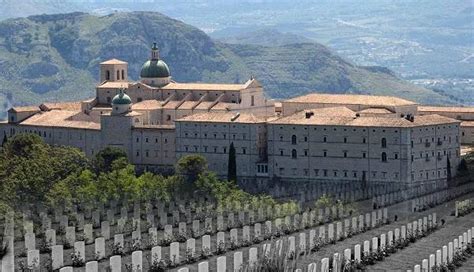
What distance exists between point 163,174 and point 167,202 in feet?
107

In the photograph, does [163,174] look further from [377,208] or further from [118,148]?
[377,208]

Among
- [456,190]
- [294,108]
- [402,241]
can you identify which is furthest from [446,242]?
[294,108]

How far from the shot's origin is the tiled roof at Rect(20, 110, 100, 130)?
129125mm

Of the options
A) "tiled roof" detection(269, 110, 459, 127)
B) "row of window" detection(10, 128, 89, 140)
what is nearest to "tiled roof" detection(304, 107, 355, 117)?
"tiled roof" detection(269, 110, 459, 127)

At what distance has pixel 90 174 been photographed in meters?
108

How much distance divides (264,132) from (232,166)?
4.08m

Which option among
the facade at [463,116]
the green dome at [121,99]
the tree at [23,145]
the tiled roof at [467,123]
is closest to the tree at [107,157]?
the tree at [23,145]

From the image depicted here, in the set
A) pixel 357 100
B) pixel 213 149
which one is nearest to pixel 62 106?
pixel 213 149

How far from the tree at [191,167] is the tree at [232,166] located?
2.72 metres

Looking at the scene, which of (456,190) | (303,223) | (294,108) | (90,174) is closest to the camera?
(303,223)

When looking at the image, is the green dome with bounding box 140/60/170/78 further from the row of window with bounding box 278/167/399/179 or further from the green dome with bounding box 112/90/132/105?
the row of window with bounding box 278/167/399/179

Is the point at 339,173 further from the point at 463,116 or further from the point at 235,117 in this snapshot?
the point at 463,116

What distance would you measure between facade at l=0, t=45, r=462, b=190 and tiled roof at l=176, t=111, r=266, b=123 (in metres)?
0.10

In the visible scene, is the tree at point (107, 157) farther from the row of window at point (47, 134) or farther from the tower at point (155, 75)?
the tower at point (155, 75)
